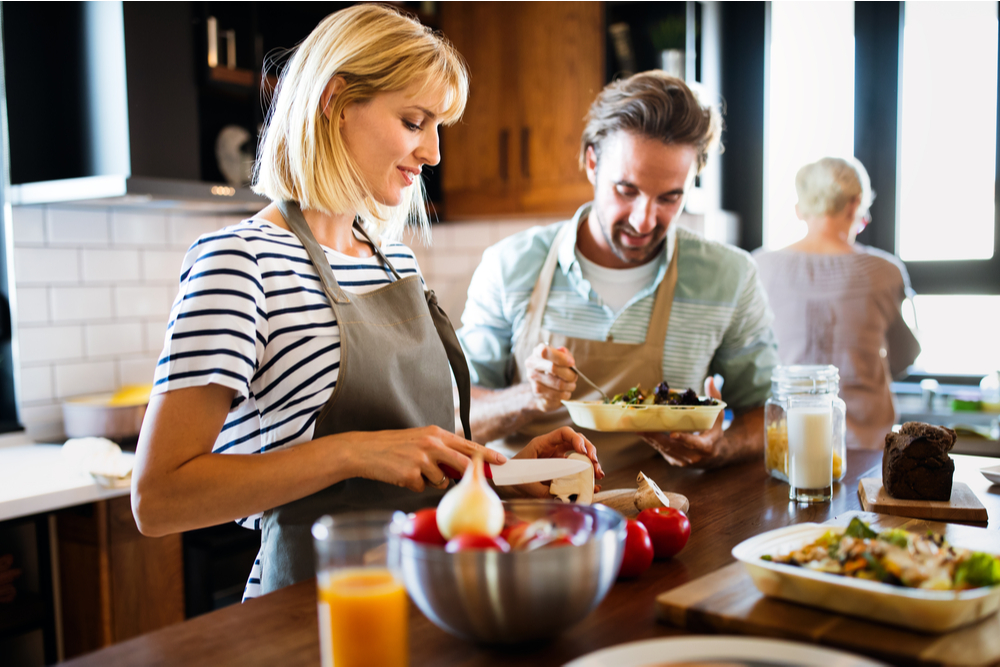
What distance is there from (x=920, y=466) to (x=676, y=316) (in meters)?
0.78

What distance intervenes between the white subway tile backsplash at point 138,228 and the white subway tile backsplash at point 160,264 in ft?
0.13

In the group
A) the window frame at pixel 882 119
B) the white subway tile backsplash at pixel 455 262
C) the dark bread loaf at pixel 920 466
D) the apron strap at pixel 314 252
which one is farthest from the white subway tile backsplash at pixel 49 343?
the window frame at pixel 882 119

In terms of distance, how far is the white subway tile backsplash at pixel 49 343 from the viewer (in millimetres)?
2521

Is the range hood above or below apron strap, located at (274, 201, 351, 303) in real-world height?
above

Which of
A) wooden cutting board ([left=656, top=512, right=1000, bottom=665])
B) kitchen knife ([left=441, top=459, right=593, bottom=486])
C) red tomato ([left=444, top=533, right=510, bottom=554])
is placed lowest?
wooden cutting board ([left=656, top=512, right=1000, bottom=665])

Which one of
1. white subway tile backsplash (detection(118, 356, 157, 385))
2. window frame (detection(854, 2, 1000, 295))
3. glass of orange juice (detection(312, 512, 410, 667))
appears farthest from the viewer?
window frame (detection(854, 2, 1000, 295))

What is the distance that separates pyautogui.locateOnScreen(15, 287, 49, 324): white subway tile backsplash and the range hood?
280 mm

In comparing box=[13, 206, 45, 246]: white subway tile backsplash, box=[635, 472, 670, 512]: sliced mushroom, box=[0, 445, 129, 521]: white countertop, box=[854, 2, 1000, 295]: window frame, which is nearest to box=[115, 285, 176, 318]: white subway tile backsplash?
box=[13, 206, 45, 246]: white subway tile backsplash

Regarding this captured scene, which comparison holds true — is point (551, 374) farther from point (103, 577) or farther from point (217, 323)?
point (103, 577)

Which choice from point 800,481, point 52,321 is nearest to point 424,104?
point 800,481

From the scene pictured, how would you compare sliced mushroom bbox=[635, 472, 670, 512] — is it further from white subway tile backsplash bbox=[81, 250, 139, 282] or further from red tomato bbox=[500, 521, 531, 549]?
white subway tile backsplash bbox=[81, 250, 139, 282]

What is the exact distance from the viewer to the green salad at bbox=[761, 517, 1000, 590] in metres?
0.87

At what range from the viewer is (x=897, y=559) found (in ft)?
2.99

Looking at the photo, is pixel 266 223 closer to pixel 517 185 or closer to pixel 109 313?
pixel 109 313
